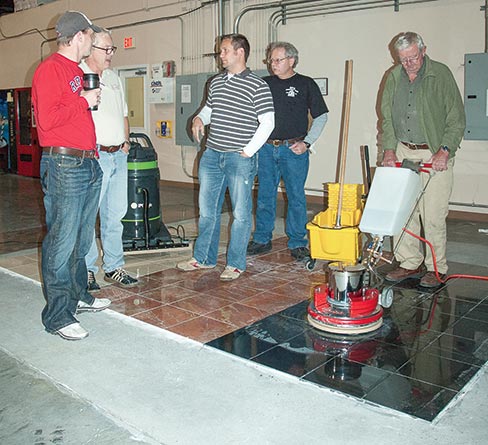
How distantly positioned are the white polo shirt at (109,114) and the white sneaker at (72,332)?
1172 millimetres

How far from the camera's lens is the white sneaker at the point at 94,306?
331 cm

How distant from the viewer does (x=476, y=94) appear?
622 cm

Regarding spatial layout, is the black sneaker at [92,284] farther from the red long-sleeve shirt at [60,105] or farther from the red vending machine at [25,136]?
the red vending machine at [25,136]

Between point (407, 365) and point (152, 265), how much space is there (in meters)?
2.36

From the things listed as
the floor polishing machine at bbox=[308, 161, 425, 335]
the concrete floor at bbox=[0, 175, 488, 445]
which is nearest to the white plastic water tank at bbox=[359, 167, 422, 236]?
the floor polishing machine at bbox=[308, 161, 425, 335]

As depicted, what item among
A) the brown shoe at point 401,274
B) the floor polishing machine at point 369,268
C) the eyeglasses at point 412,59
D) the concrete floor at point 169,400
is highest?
the eyeglasses at point 412,59

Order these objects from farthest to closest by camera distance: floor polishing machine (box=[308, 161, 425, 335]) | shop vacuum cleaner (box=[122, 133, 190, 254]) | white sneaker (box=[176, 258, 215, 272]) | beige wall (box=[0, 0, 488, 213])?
beige wall (box=[0, 0, 488, 213]), shop vacuum cleaner (box=[122, 133, 190, 254]), white sneaker (box=[176, 258, 215, 272]), floor polishing machine (box=[308, 161, 425, 335])

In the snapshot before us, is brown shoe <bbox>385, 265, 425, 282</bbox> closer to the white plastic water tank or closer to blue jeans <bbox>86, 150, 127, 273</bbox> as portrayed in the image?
the white plastic water tank

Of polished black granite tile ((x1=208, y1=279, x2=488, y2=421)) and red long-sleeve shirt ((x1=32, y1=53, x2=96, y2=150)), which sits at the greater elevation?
red long-sleeve shirt ((x1=32, y1=53, x2=96, y2=150))

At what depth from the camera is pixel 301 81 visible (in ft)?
15.0

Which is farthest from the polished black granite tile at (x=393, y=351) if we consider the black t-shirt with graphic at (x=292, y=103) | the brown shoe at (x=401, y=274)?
the black t-shirt with graphic at (x=292, y=103)

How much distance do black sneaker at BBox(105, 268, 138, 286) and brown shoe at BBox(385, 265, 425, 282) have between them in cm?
175

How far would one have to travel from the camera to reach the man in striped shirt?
3799 mm

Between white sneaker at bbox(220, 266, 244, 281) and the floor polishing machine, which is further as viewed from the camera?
white sneaker at bbox(220, 266, 244, 281)
